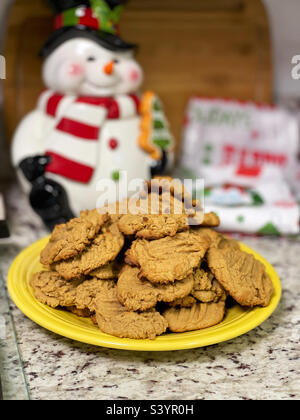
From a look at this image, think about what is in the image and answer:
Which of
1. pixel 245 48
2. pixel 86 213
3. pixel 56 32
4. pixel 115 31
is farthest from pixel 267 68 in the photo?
pixel 86 213

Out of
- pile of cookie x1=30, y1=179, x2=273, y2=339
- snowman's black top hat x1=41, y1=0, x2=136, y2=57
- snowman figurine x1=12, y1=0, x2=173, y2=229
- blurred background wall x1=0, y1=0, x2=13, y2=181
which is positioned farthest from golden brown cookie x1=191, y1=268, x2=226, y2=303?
blurred background wall x1=0, y1=0, x2=13, y2=181

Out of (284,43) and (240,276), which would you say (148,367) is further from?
(284,43)

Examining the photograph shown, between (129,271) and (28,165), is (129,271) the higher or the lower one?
the lower one

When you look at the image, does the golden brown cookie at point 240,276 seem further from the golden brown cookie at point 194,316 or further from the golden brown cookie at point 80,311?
the golden brown cookie at point 80,311

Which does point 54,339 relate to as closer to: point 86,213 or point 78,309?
point 78,309

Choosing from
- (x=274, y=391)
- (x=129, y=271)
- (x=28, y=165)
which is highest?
(x=28, y=165)

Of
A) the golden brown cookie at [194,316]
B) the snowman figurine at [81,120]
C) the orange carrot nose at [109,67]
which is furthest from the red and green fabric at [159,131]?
the golden brown cookie at [194,316]

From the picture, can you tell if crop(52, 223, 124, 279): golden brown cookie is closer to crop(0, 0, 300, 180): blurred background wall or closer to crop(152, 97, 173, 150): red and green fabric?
crop(152, 97, 173, 150): red and green fabric
